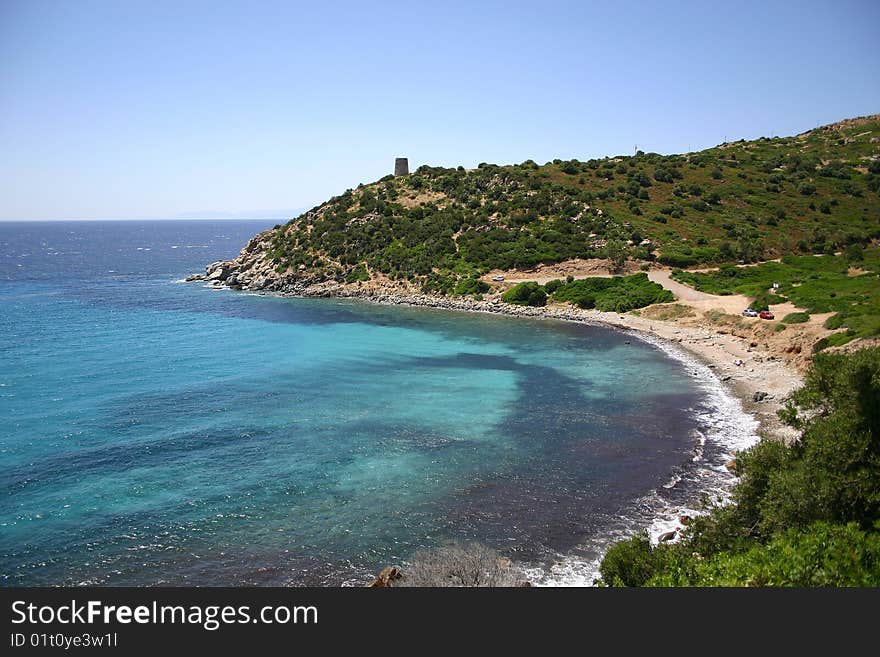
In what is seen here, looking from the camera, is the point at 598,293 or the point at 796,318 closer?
the point at 796,318

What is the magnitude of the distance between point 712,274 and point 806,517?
5894cm

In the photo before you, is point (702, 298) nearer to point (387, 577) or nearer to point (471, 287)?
point (471, 287)

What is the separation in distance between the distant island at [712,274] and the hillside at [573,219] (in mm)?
358

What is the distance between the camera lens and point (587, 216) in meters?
85.1

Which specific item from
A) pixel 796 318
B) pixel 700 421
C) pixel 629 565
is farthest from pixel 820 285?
pixel 629 565

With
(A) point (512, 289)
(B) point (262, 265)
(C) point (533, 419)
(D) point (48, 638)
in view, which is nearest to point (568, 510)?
(C) point (533, 419)

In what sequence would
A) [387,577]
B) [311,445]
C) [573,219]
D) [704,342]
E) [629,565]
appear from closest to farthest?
[629,565] < [387,577] < [311,445] < [704,342] < [573,219]

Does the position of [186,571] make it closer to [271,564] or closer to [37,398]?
[271,564]

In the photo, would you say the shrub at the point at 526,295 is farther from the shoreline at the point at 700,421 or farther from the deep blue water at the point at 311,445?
the deep blue water at the point at 311,445

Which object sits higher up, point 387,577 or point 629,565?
point 629,565

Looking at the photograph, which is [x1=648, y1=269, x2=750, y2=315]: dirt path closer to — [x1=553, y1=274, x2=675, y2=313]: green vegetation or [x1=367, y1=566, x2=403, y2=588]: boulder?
[x1=553, y1=274, x2=675, y2=313]: green vegetation

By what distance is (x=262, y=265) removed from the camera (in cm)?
9488

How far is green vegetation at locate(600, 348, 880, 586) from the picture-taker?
39.7 feet

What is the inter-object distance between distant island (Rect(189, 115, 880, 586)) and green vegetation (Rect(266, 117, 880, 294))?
0.38m
